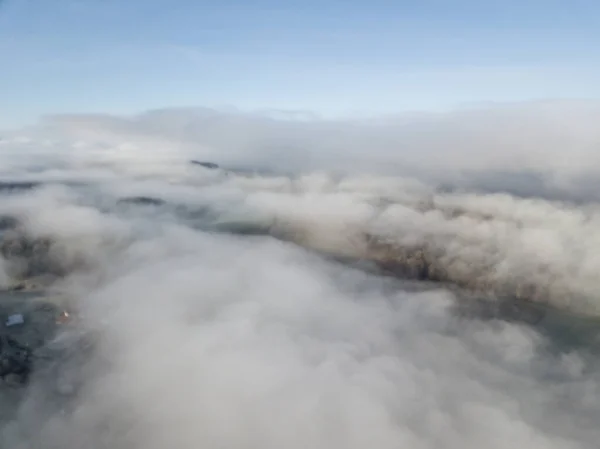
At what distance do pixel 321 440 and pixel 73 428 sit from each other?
2322cm

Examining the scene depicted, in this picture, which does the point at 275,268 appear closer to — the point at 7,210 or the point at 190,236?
the point at 190,236

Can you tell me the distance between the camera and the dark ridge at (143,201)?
137000 millimetres

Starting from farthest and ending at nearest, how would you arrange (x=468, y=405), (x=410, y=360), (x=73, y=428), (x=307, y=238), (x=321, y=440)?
1. (x=307, y=238)
2. (x=410, y=360)
3. (x=468, y=405)
4. (x=321, y=440)
5. (x=73, y=428)

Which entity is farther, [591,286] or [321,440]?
[591,286]

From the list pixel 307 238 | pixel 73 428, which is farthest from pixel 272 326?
pixel 307 238

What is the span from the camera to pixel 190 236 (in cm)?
11119

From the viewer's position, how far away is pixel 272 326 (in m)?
71.3

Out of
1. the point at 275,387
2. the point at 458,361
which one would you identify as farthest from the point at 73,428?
the point at 458,361

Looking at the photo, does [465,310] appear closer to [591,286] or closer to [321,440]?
[591,286]

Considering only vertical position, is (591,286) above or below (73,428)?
below

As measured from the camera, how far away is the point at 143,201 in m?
139

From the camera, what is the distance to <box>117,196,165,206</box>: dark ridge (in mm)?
137000

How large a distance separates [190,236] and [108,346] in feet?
174

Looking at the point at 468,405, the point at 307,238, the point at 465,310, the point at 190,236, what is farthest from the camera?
the point at 307,238
